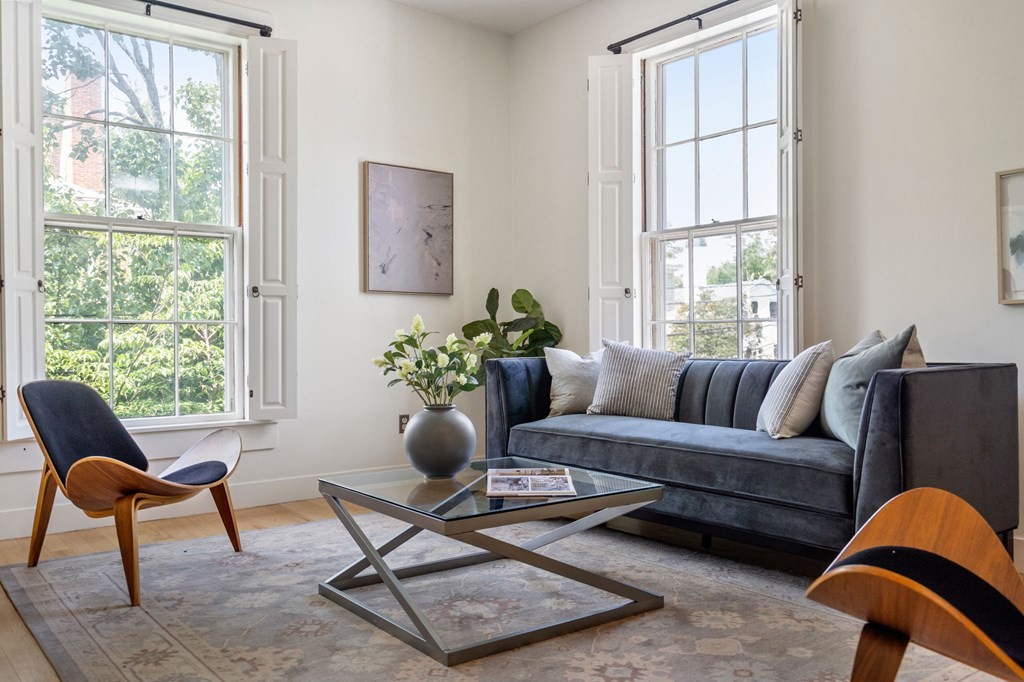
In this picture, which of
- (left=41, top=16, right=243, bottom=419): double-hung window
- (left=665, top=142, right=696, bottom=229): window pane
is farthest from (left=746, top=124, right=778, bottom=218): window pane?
(left=41, top=16, right=243, bottom=419): double-hung window

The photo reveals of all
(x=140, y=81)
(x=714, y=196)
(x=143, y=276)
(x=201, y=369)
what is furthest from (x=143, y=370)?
(x=714, y=196)

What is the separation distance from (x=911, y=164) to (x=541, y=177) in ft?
8.54

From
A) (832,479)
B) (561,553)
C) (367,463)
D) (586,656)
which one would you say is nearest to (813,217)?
(832,479)

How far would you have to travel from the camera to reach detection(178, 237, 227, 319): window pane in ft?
14.9

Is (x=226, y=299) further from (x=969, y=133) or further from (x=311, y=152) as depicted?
(x=969, y=133)

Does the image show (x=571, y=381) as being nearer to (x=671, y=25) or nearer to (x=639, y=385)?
(x=639, y=385)

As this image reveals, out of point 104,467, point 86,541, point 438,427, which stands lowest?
point 86,541

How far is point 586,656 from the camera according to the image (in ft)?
7.48

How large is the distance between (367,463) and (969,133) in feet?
12.3

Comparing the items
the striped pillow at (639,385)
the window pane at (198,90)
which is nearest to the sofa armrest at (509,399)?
the striped pillow at (639,385)

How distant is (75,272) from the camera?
418 centimetres

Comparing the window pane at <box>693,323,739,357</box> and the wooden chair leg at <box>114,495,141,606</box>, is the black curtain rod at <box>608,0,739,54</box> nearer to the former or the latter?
the window pane at <box>693,323,739,357</box>

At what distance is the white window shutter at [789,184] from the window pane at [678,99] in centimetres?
76

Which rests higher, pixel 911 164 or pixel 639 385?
pixel 911 164
